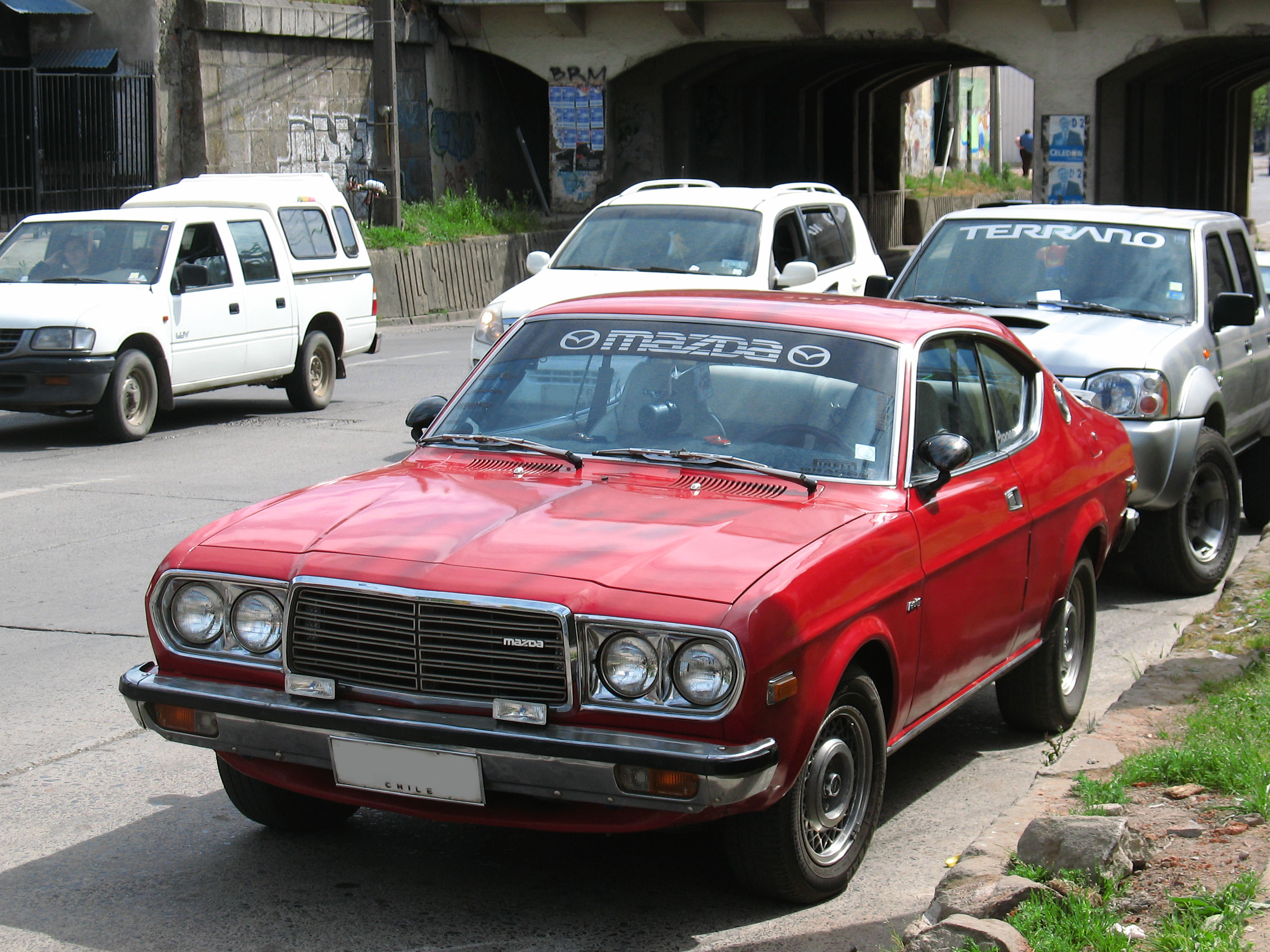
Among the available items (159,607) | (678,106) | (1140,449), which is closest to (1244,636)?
(1140,449)

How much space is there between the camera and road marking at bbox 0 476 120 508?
1051 centimetres

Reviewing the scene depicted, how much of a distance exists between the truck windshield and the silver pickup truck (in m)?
6.80

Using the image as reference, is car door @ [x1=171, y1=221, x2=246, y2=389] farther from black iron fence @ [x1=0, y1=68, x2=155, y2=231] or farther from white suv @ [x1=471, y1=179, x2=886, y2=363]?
black iron fence @ [x1=0, y1=68, x2=155, y2=231]

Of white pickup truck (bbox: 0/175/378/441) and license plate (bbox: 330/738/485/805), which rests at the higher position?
white pickup truck (bbox: 0/175/378/441)

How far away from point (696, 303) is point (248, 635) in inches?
77.8

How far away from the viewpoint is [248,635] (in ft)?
13.9

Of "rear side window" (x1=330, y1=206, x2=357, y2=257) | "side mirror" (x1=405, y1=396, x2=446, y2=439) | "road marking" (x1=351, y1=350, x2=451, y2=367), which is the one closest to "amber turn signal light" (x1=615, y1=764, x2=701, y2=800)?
"side mirror" (x1=405, y1=396, x2=446, y2=439)

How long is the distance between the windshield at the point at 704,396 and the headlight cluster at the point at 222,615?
4.05 feet

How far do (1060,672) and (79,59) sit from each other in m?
22.3

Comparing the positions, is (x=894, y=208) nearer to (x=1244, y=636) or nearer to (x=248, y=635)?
(x=1244, y=636)

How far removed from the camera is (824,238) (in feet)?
46.2

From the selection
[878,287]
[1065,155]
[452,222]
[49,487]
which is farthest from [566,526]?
[1065,155]

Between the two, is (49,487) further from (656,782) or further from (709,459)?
(656,782)

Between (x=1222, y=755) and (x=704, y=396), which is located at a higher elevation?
(x=704, y=396)
